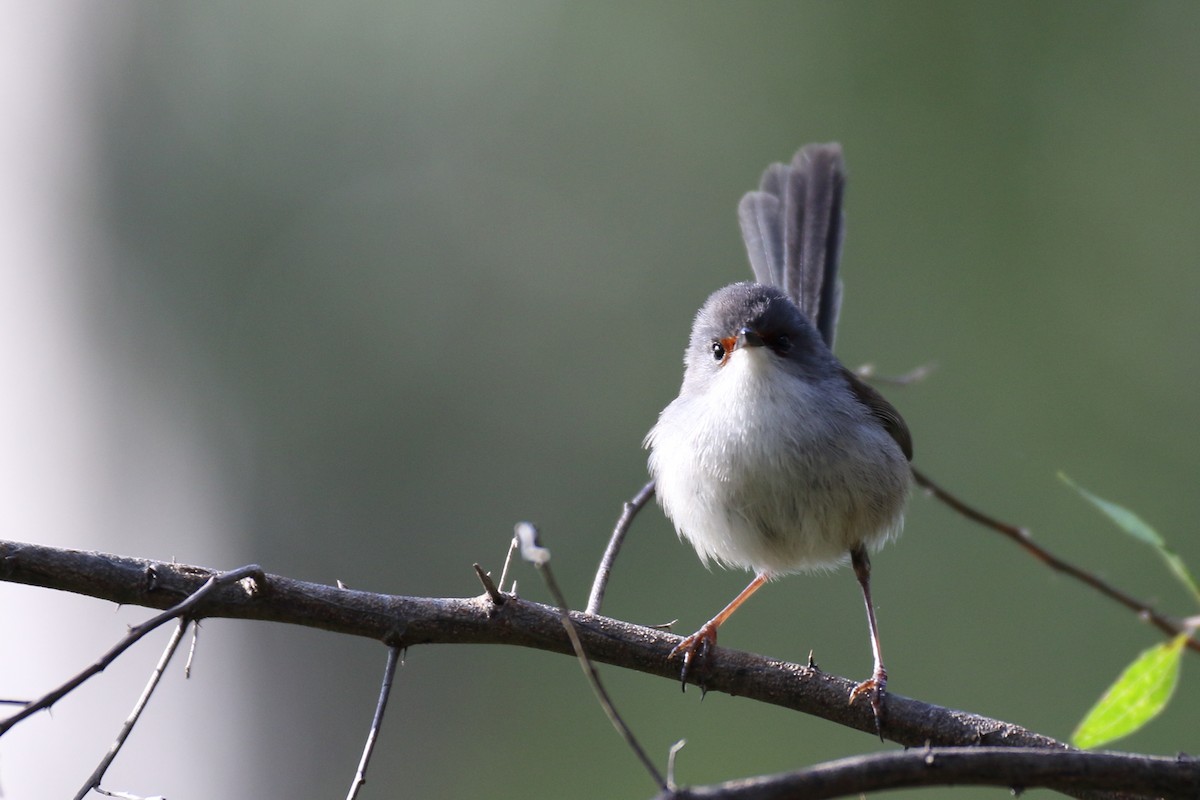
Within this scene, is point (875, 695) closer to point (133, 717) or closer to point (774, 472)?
point (774, 472)

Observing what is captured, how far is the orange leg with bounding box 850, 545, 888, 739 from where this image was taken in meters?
2.51

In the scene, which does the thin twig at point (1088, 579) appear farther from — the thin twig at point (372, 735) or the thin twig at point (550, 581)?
the thin twig at point (372, 735)

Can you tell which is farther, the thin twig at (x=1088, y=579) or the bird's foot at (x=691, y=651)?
the bird's foot at (x=691, y=651)

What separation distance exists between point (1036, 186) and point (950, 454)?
Answer: 239cm

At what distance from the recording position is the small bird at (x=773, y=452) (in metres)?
3.21

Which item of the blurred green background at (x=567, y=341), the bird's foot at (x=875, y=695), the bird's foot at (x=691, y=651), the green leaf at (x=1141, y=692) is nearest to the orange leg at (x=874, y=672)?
the bird's foot at (x=875, y=695)

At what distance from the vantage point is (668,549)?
324 inches

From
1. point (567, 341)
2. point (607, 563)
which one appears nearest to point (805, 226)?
point (607, 563)

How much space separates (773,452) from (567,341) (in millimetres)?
6355

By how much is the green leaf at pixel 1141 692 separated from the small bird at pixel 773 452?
1.48 meters

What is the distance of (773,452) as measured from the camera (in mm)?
3182

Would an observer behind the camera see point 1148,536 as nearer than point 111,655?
Yes

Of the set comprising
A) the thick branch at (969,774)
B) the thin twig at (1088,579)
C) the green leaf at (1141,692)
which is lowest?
the thick branch at (969,774)

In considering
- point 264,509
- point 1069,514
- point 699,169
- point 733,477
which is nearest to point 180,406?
point 264,509
